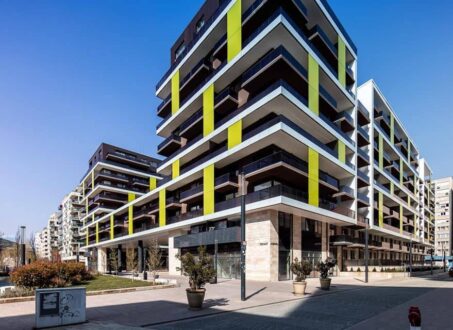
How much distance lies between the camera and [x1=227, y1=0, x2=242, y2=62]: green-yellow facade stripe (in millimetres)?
33125

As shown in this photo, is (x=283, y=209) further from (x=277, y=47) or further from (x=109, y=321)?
(x=109, y=321)

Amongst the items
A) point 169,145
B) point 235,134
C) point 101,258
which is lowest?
point 101,258

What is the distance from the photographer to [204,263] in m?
14.4

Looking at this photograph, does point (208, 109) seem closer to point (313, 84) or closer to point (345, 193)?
point (313, 84)

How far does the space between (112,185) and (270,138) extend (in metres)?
60.2

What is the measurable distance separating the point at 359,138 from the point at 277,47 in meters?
22.2

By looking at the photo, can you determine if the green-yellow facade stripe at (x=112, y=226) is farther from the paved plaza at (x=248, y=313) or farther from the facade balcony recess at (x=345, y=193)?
the paved plaza at (x=248, y=313)

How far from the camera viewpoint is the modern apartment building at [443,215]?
112 meters

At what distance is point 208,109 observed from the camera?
38500mm

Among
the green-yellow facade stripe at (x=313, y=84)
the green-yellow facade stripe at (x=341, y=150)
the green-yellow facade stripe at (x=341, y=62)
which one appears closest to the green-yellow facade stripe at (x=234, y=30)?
the green-yellow facade stripe at (x=313, y=84)

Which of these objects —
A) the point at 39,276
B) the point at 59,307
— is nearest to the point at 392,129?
the point at 39,276

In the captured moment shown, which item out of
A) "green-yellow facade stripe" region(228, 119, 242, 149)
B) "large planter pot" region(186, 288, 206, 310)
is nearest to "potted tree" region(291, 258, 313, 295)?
"large planter pot" region(186, 288, 206, 310)

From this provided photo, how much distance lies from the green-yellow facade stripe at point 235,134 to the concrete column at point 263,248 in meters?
7.12

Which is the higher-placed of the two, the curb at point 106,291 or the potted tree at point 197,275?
the potted tree at point 197,275
